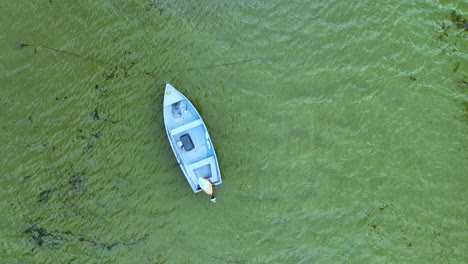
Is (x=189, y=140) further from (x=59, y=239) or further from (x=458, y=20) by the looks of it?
(x=458, y=20)

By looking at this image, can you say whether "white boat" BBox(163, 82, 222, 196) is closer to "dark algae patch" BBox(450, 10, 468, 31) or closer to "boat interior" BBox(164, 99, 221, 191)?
"boat interior" BBox(164, 99, 221, 191)

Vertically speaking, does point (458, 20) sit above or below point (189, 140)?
above

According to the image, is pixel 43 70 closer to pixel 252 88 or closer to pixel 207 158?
pixel 207 158

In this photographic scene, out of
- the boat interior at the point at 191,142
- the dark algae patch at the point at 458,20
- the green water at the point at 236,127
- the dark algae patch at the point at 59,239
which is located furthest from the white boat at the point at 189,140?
the dark algae patch at the point at 458,20

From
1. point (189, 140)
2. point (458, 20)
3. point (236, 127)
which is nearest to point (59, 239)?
point (189, 140)

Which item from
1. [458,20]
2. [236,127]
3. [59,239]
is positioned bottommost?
[59,239]

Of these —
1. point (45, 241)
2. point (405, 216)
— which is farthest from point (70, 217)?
point (405, 216)
